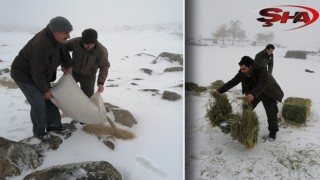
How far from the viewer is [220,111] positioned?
8.57 feet

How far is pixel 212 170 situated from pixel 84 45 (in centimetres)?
137

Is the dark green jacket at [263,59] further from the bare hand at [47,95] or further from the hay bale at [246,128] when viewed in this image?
the bare hand at [47,95]

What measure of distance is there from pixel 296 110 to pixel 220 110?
1.93 feet

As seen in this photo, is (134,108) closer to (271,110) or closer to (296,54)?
(271,110)

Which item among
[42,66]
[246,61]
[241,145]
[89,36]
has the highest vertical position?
[89,36]

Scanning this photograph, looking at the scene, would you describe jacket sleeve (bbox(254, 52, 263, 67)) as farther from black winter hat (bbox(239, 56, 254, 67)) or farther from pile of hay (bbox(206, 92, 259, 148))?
pile of hay (bbox(206, 92, 259, 148))

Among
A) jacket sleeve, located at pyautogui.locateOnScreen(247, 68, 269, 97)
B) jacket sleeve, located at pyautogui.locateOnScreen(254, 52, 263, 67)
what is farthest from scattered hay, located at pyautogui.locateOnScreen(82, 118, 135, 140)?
jacket sleeve, located at pyautogui.locateOnScreen(254, 52, 263, 67)

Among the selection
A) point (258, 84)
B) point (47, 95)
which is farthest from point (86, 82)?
point (258, 84)

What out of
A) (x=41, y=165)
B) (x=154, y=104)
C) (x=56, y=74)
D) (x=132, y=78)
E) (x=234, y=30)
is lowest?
(x=41, y=165)

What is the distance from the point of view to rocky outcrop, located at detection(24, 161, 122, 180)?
2.21 meters

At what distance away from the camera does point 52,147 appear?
238 centimetres

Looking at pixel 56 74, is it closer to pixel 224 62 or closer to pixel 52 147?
pixel 52 147

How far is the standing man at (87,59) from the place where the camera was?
2.30m

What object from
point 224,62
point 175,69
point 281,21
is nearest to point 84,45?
point 175,69
